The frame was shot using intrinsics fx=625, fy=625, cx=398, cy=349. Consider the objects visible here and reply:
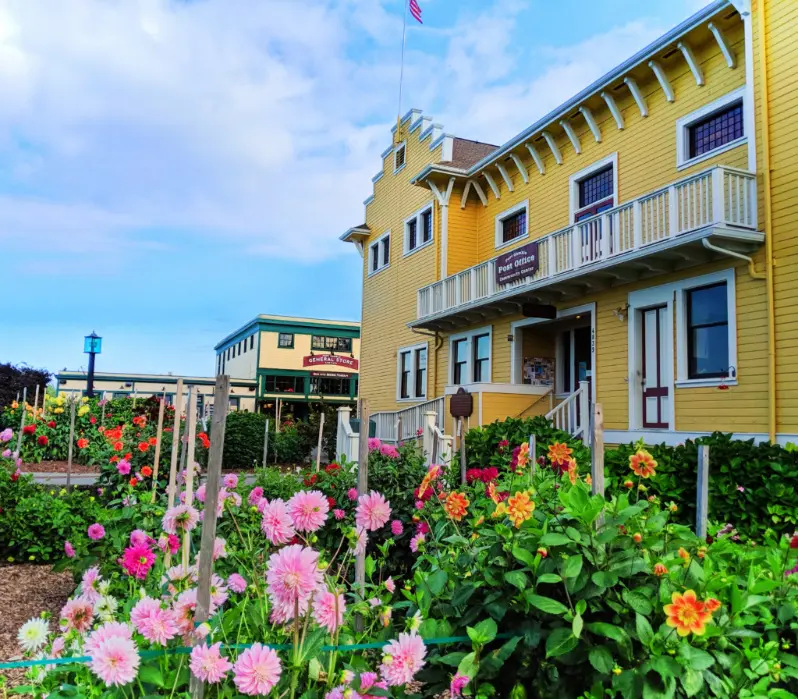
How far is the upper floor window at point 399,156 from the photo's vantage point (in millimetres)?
19091

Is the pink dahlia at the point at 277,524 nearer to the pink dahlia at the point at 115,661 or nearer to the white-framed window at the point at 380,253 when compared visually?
the pink dahlia at the point at 115,661

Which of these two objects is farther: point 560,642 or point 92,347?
point 92,347

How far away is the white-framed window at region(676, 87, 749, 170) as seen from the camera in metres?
9.76

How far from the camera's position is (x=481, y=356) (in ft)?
51.0

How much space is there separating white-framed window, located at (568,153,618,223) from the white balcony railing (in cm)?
106

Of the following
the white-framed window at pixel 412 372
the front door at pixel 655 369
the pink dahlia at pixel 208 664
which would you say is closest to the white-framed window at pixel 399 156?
the white-framed window at pixel 412 372

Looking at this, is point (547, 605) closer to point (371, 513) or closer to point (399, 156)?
point (371, 513)

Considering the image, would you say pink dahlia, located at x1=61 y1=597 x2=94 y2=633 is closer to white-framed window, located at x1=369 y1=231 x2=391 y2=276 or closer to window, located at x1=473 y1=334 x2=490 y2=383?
window, located at x1=473 y1=334 x2=490 y2=383

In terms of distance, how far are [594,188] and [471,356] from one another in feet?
16.6

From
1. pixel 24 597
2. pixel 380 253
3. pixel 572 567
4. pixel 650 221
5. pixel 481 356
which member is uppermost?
pixel 380 253

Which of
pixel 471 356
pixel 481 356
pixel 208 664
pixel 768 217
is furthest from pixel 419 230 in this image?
pixel 208 664

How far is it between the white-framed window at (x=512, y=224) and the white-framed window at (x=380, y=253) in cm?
492

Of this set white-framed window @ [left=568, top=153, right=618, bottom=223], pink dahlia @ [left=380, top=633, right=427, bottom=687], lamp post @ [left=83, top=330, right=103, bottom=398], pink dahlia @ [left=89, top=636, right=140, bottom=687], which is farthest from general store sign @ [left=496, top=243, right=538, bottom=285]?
lamp post @ [left=83, top=330, right=103, bottom=398]

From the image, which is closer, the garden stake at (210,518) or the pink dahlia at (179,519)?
the garden stake at (210,518)
